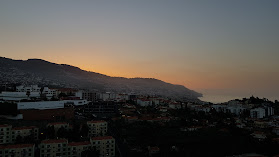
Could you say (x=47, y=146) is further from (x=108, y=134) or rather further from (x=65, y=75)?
(x=65, y=75)

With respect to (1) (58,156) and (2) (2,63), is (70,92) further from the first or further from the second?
(2) (2,63)

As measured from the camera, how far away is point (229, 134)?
31.0m

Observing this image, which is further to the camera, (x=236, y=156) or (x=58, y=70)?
(x=58, y=70)

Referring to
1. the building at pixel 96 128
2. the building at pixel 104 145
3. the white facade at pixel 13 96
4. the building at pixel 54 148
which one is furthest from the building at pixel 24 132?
the white facade at pixel 13 96

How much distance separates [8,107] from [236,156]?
26678mm

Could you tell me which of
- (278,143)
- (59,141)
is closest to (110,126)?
(59,141)

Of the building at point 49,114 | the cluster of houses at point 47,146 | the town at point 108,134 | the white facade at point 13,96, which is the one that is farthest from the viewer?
the white facade at point 13,96

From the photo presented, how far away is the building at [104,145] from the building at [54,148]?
7.87 feet

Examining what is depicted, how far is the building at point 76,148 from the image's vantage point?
67.6 feet

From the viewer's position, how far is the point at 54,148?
66.4 feet

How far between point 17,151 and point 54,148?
2.83 metres

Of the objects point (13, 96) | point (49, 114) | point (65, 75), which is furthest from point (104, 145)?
point (65, 75)

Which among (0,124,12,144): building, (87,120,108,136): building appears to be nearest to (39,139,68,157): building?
(0,124,12,144): building

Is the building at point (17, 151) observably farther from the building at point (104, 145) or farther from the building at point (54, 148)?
the building at point (104, 145)
